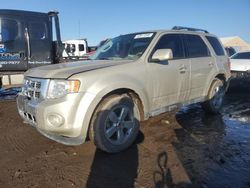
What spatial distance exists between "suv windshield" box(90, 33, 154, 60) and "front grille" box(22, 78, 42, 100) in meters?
1.48

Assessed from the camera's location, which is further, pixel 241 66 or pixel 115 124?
pixel 241 66

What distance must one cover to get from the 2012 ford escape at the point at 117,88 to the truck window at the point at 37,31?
173 inches

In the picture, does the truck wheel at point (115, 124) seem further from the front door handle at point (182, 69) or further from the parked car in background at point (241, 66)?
the parked car in background at point (241, 66)

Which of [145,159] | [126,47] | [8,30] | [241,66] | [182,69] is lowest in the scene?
[145,159]

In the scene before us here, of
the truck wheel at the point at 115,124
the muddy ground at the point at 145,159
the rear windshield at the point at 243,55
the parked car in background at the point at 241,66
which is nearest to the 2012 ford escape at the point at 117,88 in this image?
the truck wheel at the point at 115,124

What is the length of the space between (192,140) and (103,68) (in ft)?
6.53

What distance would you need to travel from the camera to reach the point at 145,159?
3.84 meters

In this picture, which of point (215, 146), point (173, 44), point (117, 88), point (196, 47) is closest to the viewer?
point (117, 88)

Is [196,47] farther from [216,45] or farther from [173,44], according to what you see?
[216,45]

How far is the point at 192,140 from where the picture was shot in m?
4.65

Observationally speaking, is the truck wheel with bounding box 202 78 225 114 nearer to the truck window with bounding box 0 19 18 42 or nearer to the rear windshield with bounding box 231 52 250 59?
the truck window with bounding box 0 19 18 42

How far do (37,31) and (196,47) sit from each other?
5.62m

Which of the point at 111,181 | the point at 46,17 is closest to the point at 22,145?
the point at 111,181

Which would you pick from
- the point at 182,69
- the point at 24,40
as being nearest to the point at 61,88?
the point at 182,69
